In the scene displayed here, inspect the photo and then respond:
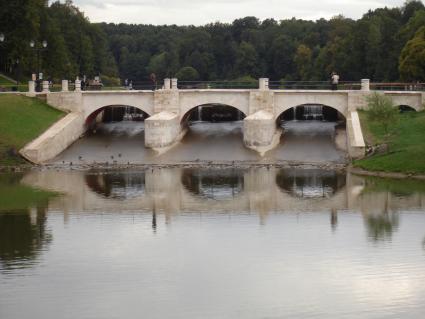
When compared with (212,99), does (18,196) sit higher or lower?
lower

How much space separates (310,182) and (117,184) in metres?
9.99

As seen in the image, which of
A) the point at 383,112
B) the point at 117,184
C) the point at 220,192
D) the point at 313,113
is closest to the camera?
the point at 220,192

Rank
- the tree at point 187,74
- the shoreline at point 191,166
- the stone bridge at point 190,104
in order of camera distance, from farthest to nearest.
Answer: the tree at point 187,74, the stone bridge at point 190,104, the shoreline at point 191,166

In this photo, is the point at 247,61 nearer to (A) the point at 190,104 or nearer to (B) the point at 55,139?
(A) the point at 190,104

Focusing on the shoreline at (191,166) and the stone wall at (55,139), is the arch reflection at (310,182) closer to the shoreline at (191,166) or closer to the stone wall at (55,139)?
the shoreline at (191,166)

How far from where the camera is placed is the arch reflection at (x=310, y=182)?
1813 inches

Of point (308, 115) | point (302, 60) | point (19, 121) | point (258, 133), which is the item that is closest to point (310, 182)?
point (258, 133)

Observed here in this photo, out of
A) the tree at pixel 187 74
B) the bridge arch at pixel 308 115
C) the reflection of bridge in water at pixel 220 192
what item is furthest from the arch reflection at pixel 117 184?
the tree at pixel 187 74

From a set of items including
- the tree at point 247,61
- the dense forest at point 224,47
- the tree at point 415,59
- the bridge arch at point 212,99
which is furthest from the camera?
the tree at point 247,61

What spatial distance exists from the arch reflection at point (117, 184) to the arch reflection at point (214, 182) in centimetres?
244

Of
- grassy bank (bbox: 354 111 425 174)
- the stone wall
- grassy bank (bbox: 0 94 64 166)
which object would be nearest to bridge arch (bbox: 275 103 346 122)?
grassy bank (bbox: 354 111 425 174)

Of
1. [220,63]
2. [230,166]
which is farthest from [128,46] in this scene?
[230,166]

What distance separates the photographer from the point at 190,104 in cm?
6600

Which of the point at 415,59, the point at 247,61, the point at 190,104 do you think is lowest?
the point at 190,104
